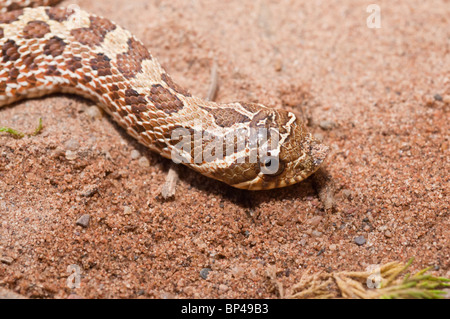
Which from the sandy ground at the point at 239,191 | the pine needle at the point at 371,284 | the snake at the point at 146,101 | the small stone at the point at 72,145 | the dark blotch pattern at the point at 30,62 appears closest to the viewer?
the pine needle at the point at 371,284

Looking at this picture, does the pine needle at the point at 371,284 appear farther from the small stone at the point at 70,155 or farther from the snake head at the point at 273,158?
the small stone at the point at 70,155

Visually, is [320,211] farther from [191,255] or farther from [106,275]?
[106,275]

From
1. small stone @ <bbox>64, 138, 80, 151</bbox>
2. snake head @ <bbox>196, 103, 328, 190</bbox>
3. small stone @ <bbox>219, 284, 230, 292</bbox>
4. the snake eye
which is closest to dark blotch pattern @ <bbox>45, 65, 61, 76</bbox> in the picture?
small stone @ <bbox>64, 138, 80, 151</bbox>

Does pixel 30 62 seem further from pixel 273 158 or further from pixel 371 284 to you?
pixel 371 284

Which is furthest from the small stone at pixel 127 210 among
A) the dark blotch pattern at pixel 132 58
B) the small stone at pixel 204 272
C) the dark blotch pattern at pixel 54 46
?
the dark blotch pattern at pixel 54 46

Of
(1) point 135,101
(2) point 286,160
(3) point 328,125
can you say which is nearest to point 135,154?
(1) point 135,101
